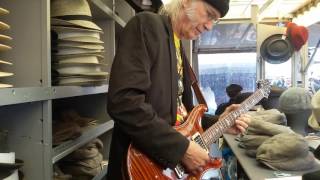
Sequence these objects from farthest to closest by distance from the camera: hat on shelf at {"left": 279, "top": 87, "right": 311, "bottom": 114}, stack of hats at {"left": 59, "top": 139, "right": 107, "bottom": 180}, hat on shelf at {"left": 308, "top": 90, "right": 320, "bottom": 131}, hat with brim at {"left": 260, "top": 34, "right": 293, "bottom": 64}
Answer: hat with brim at {"left": 260, "top": 34, "right": 293, "bottom": 64} < hat on shelf at {"left": 279, "top": 87, "right": 311, "bottom": 114} < hat on shelf at {"left": 308, "top": 90, "right": 320, "bottom": 131} < stack of hats at {"left": 59, "top": 139, "right": 107, "bottom": 180}

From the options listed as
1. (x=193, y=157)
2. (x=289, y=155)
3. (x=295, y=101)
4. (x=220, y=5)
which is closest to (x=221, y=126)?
(x=289, y=155)

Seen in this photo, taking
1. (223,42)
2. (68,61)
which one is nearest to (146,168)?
(68,61)

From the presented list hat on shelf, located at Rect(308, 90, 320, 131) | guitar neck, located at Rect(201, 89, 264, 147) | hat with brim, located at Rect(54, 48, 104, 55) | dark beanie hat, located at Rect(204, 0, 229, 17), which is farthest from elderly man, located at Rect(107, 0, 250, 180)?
hat on shelf, located at Rect(308, 90, 320, 131)

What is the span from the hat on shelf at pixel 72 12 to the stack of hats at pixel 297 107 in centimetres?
157

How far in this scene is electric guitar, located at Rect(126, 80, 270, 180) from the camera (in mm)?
1153

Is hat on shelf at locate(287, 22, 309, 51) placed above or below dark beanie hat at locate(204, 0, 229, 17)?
above

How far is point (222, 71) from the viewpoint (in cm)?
754

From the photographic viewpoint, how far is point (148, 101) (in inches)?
47.8

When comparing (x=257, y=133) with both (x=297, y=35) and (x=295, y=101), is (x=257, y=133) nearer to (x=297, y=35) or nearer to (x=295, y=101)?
(x=295, y=101)

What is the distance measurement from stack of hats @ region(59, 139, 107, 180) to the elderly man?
62 centimetres

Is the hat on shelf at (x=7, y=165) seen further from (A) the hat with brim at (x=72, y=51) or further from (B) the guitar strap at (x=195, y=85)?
(B) the guitar strap at (x=195, y=85)

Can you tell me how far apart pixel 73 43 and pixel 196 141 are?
71 cm

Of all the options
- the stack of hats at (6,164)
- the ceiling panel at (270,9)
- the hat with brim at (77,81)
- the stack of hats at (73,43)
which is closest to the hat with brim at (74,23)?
the stack of hats at (73,43)

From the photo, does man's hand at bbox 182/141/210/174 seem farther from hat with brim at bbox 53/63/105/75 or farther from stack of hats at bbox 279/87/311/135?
stack of hats at bbox 279/87/311/135
